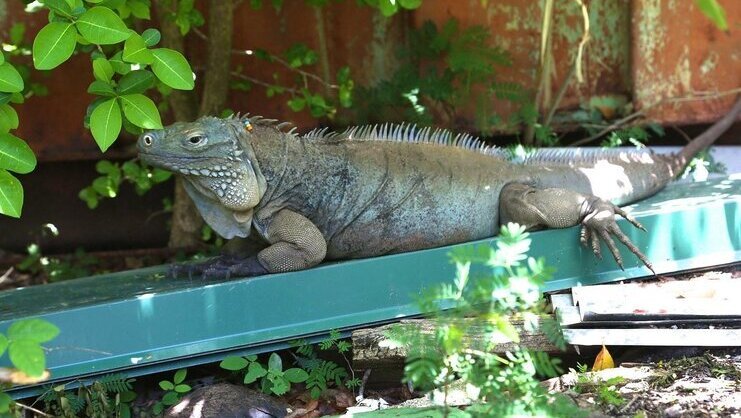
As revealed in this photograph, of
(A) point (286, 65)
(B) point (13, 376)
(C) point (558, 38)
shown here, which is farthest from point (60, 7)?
(C) point (558, 38)

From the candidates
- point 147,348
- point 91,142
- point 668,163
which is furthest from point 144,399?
point 668,163

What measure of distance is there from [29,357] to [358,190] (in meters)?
2.03

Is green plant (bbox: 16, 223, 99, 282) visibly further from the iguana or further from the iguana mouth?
the iguana mouth

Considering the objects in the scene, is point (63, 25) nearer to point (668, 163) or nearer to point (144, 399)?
point (144, 399)

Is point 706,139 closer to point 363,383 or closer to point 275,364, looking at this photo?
point 363,383

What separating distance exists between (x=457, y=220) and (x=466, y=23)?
1903 mm

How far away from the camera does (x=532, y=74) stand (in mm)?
6098

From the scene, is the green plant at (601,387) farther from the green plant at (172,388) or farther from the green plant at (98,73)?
the green plant at (98,73)

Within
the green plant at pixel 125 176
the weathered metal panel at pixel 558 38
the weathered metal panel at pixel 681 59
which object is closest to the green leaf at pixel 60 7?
the green plant at pixel 125 176

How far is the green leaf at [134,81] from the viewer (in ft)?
11.3

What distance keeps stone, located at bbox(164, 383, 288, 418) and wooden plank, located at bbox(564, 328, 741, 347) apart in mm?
1265

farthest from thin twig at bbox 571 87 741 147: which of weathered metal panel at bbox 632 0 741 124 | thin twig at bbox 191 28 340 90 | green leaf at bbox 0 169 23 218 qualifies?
green leaf at bbox 0 169 23 218

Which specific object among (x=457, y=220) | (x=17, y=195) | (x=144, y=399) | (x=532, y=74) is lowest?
(x=144, y=399)

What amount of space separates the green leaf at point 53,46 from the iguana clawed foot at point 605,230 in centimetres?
235
